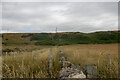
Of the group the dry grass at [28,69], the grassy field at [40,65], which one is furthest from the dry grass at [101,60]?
the dry grass at [28,69]

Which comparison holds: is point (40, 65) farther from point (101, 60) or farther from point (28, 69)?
point (101, 60)

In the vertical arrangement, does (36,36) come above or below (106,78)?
above

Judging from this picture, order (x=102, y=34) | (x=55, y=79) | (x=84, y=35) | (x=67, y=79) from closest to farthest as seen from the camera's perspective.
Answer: (x=67, y=79) → (x=55, y=79) → (x=84, y=35) → (x=102, y=34)

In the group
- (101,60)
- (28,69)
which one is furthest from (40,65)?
(101,60)

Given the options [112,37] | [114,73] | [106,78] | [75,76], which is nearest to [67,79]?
[75,76]

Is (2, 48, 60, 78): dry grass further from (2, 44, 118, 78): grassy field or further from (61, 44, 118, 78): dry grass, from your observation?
(61, 44, 118, 78): dry grass

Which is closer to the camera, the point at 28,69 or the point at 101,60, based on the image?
the point at 28,69

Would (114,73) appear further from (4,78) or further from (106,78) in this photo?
(4,78)

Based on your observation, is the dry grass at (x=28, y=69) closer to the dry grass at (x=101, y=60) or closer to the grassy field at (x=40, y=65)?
the grassy field at (x=40, y=65)

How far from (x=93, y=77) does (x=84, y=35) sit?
4070 cm

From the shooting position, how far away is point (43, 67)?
3.21m

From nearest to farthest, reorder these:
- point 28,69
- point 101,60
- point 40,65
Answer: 1. point 28,69
2. point 40,65
3. point 101,60

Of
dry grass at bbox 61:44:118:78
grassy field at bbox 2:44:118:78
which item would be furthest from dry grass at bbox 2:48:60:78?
dry grass at bbox 61:44:118:78

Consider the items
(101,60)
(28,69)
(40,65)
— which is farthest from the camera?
(101,60)
